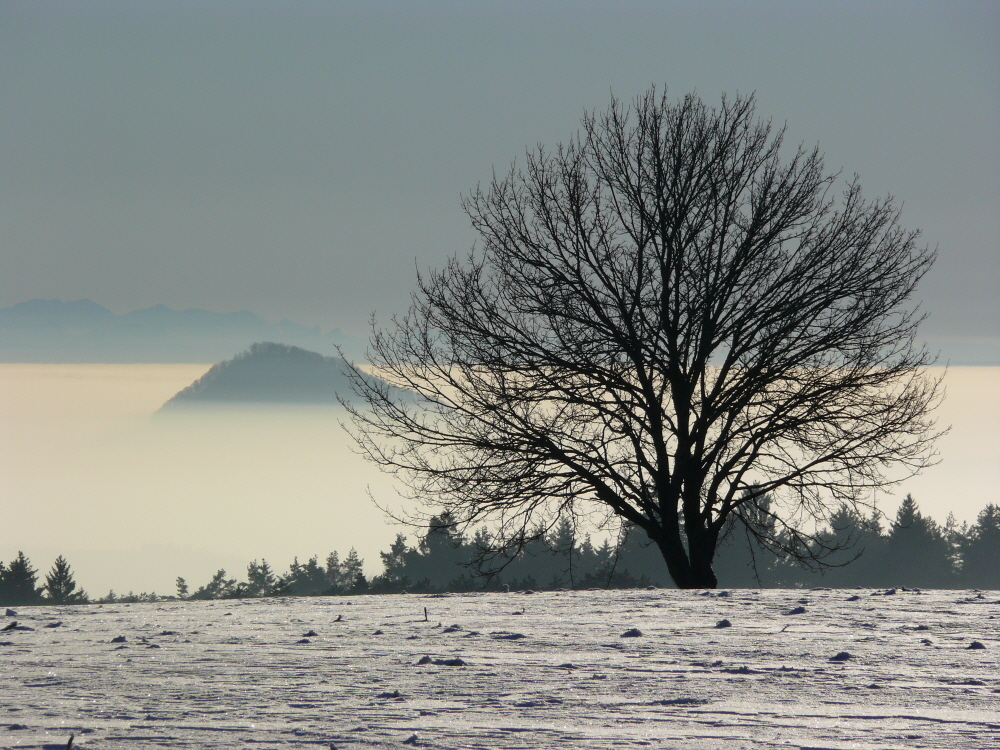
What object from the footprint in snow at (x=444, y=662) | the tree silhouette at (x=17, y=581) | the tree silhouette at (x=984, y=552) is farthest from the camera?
the tree silhouette at (x=984, y=552)

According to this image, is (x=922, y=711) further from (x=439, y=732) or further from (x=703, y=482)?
(x=703, y=482)

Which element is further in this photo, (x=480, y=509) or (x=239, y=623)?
(x=480, y=509)

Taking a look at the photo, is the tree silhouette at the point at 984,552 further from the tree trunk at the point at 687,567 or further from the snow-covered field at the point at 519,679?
the snow-covered field at the point at 519,679

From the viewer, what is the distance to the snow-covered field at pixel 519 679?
3.08 metres

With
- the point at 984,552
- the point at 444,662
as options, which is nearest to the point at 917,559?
the point at 984,552

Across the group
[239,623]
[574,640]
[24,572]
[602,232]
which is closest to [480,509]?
[602,232]

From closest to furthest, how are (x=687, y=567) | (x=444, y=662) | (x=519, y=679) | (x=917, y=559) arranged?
(x=519, y=679), (x=444, y=662), (x=687, y=567), (x=917, y=559)

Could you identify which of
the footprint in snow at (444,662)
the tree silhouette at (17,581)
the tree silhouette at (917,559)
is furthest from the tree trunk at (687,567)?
the tree silhouette at (917,559)

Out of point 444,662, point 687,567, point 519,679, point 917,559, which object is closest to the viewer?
point 519,679

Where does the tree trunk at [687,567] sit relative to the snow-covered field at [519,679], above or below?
above

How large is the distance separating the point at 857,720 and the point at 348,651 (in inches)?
107

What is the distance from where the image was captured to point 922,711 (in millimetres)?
3336

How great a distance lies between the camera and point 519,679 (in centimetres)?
396

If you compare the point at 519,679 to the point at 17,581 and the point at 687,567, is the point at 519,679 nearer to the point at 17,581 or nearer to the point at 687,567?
the point at 687,567
